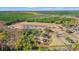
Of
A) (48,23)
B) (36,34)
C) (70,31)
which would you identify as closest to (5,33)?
(36,34)

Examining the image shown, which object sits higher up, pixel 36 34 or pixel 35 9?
pixel 35 9
